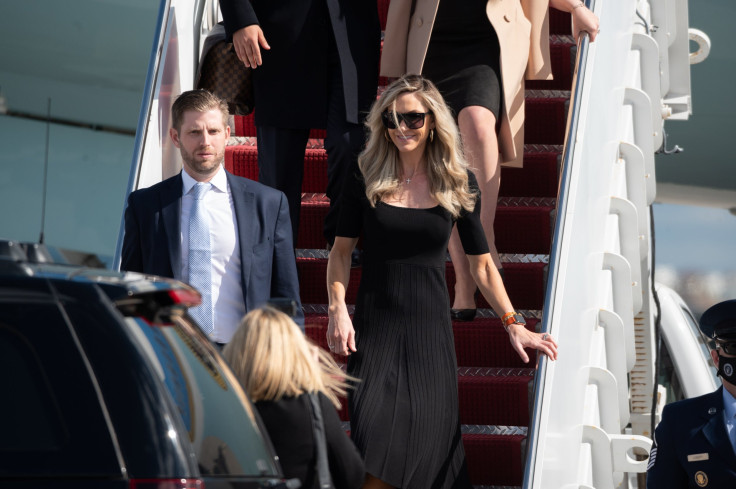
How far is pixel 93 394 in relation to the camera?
1926 mm

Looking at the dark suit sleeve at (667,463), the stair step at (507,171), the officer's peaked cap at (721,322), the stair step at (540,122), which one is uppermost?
the stair step at (540,122)

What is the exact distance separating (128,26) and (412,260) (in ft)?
65.1

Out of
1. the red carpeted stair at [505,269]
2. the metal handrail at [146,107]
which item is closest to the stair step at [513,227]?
the red carpeted stair at [505,269]

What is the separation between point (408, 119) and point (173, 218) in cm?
84

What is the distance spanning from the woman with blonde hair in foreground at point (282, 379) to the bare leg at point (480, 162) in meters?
1.90

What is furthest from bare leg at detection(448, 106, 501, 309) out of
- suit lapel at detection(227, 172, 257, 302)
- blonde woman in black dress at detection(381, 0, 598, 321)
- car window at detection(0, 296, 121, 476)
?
car window at detection(0, 296, 121, 476)

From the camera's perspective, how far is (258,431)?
7.34ft

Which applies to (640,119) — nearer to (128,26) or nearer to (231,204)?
(231,204)

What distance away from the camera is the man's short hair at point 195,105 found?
12.7 feet

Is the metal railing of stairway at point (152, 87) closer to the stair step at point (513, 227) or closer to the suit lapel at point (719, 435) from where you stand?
the stair step at point (513, 227)

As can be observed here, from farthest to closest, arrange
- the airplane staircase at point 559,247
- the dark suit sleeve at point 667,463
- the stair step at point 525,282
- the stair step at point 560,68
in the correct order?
the stair step at point 560,68 < the stair step at point 525,282 < the airplane staircase at point 559,247 < the dark suit sleeve at point 667,463

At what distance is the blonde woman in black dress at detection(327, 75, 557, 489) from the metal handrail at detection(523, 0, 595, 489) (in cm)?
20

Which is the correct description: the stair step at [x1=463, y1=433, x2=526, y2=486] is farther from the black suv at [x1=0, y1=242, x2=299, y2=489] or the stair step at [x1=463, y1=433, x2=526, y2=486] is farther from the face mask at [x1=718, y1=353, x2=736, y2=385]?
the black suv at [x1=0, y1=242, x2=299, y2=489]

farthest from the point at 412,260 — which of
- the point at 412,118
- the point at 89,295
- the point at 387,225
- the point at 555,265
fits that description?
the point at 89,295
